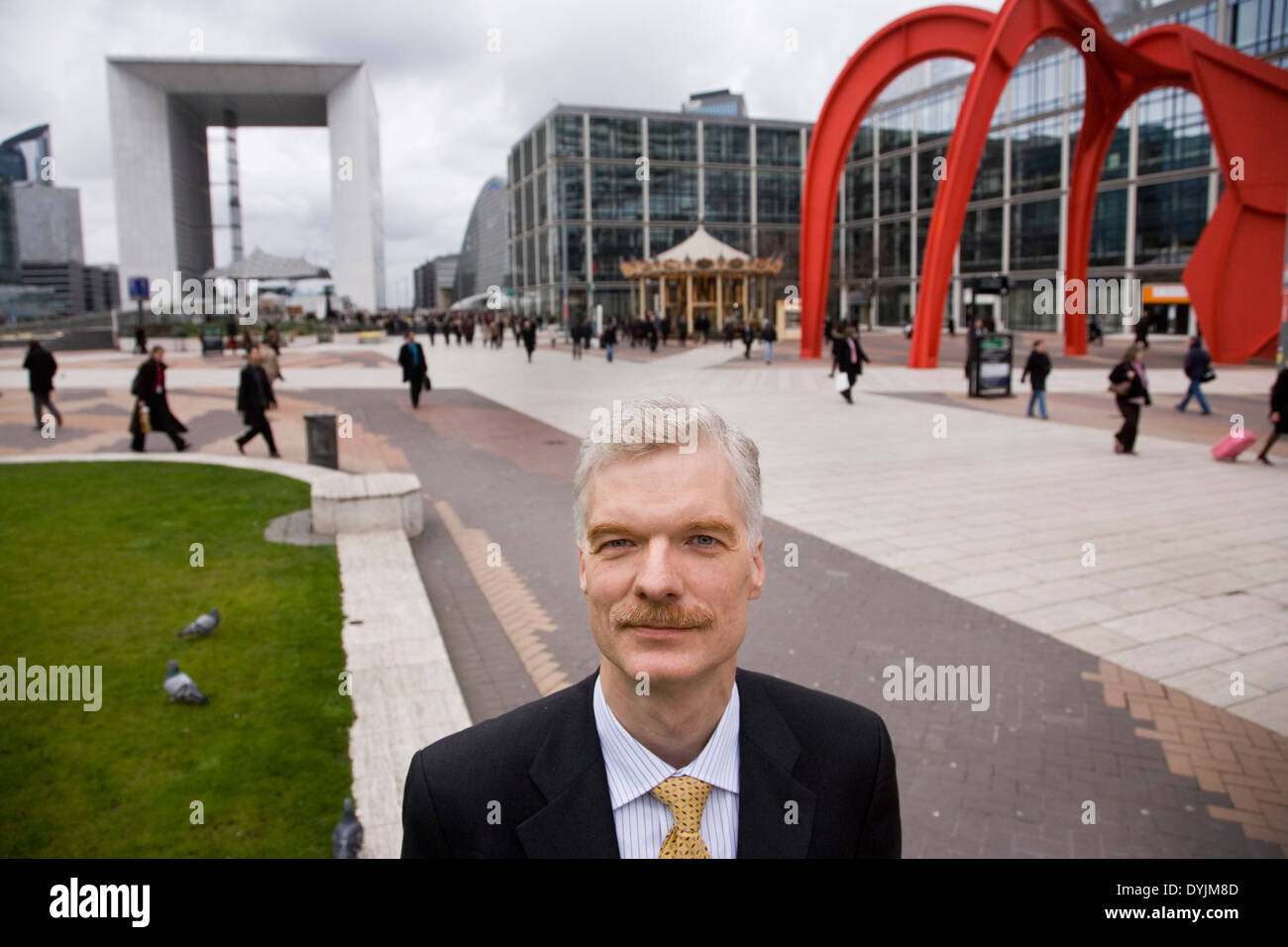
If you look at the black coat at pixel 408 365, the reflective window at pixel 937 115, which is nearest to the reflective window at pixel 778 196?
the reflective window at pixel 937 115

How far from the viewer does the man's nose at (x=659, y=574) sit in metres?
1.62

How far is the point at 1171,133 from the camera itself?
179 ft

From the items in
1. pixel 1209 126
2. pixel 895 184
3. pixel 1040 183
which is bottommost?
pixel 1209 126

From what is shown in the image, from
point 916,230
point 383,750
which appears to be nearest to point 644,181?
point 916,230

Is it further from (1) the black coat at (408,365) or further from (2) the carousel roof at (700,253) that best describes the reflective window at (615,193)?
(1) the black coat at (408,365)

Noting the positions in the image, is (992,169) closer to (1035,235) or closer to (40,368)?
(1035,235)

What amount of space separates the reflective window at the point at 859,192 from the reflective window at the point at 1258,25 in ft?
118

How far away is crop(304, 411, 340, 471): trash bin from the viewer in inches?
531

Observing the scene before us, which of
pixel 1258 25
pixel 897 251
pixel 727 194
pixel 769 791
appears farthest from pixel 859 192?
pixel 769 791

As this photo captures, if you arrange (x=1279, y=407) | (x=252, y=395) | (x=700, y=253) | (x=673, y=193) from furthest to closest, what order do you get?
(x=673, y=193), (x=700, y=253), (x=252, y=395), (x=1279, y=407)

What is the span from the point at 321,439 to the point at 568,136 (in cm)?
8143
